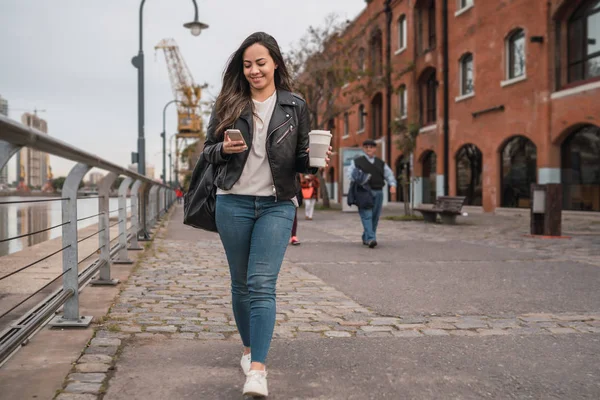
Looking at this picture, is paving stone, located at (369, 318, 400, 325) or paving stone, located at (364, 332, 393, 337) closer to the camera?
paving stone, located at (364, 332, 393, 337)

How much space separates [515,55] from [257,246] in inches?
802

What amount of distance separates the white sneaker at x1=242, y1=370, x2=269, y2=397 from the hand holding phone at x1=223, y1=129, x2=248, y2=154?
1061 mm

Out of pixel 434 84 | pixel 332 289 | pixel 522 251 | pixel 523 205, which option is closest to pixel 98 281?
pixel 332 289

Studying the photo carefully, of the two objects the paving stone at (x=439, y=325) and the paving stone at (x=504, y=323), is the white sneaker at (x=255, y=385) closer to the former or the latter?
the paving stone at (x=439, y=325)

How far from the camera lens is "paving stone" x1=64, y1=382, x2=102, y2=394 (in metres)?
3.04

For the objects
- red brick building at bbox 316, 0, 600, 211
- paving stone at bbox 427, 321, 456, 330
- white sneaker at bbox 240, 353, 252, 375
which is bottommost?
paving stone at bbox 427, 321, 456, 330

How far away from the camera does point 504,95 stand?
21594mm

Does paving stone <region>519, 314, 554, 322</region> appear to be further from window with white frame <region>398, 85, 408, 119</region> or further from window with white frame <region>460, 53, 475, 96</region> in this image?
window with white frame <region>398, 85, 408, 119</region>

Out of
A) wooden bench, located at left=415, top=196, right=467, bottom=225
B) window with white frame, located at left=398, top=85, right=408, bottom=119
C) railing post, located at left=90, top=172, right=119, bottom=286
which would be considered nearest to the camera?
railing post, located at left=90, top=172, right=119, bottom=286

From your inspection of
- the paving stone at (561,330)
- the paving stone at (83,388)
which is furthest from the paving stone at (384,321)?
the paving stone at (83,388)

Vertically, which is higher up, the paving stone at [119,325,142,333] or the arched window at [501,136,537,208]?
the arched window at [501,136,537,208]

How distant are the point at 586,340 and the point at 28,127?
12.1ft

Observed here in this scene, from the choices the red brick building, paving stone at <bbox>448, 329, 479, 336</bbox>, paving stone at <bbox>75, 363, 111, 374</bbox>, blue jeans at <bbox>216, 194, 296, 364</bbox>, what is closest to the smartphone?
blue jeans at <bbox>216, 194, 296, 364</bbox>

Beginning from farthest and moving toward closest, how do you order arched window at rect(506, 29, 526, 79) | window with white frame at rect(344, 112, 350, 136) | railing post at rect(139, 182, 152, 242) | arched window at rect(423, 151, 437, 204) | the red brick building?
1. window with white frame at rect(344, 112, 350, 136)
2. arched window at rect(423, 151, 437, 204)
3. arched window at rect(506, 29, 526, 79)
4. the red brick building
5. railing post at rect(139, 182, 152, 242)
